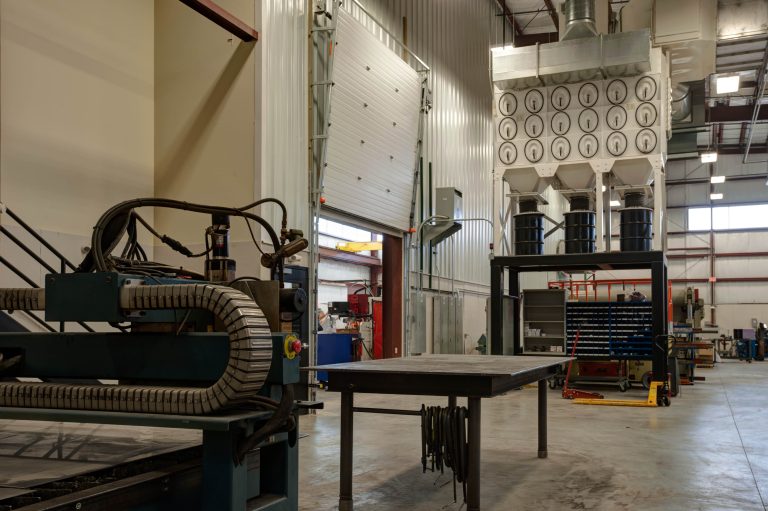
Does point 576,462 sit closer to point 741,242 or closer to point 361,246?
point 361,246

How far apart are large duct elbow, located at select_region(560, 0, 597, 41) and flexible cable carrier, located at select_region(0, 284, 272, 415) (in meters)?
10.4

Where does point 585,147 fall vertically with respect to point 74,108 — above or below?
above

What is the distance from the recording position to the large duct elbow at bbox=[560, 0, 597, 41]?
38.2ft

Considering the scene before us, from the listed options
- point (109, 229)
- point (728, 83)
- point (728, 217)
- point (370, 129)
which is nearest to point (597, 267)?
point (370, 129)

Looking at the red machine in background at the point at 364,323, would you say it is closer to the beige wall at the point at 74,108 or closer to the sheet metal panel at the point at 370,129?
the sheet metal panel at the point at 370,129

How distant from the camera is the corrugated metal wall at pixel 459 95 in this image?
14.3 m

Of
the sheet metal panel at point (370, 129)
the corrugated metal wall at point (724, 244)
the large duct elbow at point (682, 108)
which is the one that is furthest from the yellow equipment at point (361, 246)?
the corrugated metal wall at point (724, 244)

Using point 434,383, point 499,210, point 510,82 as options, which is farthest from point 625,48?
point 434,383

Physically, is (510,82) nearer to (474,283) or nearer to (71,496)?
(474,283)

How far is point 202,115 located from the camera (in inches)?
358

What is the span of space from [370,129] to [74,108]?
15.9 ft

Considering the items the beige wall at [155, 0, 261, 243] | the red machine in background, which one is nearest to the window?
the red machine in background

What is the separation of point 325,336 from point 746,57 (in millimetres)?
13675

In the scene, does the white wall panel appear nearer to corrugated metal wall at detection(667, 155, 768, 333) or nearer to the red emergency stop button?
corrugated metal wall at detection(667, 155, 768, 333)
